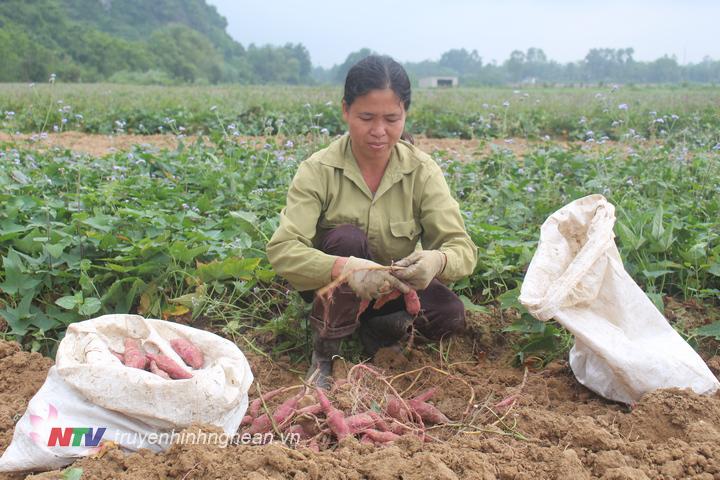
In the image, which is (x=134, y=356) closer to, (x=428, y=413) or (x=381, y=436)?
(x=381, y=436)

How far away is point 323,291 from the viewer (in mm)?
2408

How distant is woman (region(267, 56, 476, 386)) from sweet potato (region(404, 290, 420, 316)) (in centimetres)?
6

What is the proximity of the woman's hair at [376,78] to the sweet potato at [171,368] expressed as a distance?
1033 mm

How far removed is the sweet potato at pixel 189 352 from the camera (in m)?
2.05

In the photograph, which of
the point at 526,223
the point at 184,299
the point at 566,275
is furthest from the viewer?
the point at 526,223

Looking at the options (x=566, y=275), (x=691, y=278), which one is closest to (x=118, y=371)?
(x=566, y=275)

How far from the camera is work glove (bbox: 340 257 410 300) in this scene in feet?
7.41

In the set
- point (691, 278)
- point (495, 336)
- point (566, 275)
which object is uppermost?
point (566, 275)

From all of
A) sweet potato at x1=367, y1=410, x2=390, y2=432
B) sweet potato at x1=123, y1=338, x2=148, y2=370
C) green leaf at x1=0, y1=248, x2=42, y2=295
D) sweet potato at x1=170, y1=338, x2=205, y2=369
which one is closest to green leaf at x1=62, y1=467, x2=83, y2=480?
sweet potato at x1=123, y1=338, x2=148, y2=370

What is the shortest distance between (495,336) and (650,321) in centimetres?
73

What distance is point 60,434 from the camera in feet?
6.02

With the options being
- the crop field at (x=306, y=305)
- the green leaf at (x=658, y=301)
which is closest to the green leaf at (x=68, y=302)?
the crop field at (x=306, y=305)

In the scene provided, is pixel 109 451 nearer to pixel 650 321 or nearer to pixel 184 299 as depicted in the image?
pixel 184 299

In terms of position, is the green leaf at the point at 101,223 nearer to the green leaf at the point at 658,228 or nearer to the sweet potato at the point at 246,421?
the sweet potato at the point at 246,421
